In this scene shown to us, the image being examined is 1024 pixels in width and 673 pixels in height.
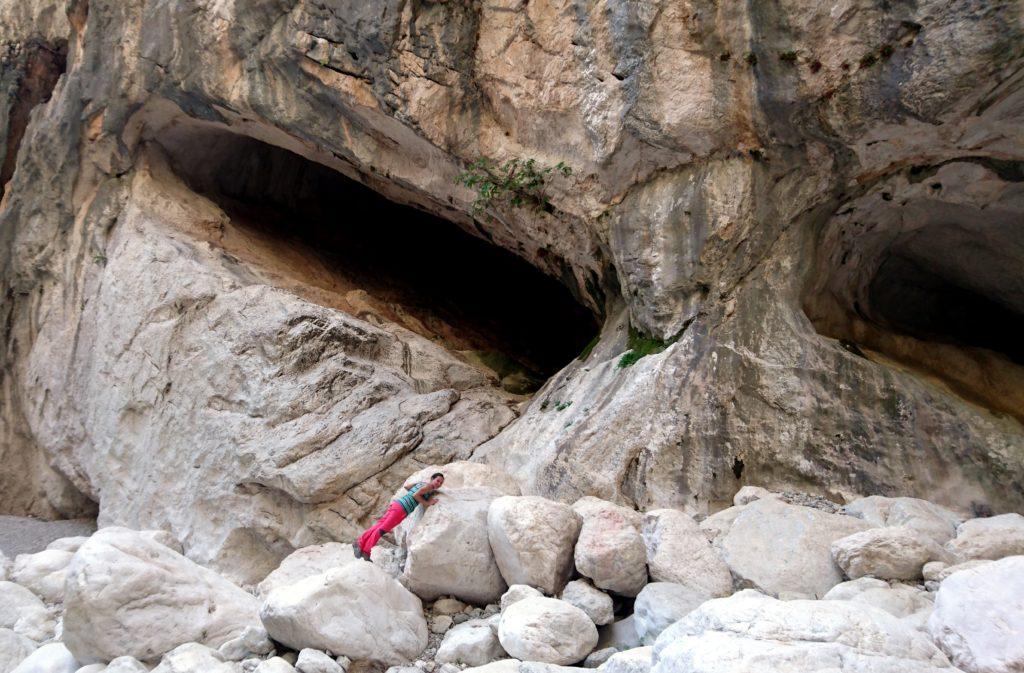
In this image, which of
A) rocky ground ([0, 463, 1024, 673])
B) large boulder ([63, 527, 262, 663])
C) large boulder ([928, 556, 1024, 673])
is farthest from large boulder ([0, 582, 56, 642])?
large boulder ([928, 556, 1024, 673])

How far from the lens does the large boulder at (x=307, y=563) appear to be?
5.73 metres

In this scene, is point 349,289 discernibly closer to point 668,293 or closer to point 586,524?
point 668,293

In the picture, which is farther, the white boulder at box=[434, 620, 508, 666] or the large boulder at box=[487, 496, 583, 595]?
the large boulder at box=[487, 496, 583, 595]

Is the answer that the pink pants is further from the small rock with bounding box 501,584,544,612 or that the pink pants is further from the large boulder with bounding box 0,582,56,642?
the large boulder with bounding box 0,582,56,642

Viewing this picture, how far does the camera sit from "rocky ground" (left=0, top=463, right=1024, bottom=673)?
3234 mm

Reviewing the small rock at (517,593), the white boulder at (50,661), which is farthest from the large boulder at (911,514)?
the white boulder at (50,661)

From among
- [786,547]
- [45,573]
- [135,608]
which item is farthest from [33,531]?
[786,547]

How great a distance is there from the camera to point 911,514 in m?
4.52

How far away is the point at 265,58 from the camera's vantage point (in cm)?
838

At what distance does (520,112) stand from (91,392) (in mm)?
6740

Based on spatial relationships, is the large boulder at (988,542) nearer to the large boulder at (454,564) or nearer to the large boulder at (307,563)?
the large boulder at (454,564)

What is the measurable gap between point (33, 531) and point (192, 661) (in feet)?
25.2

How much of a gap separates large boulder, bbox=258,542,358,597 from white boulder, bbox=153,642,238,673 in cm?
122

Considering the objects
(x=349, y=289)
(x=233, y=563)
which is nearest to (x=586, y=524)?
(x=233, y=563)
